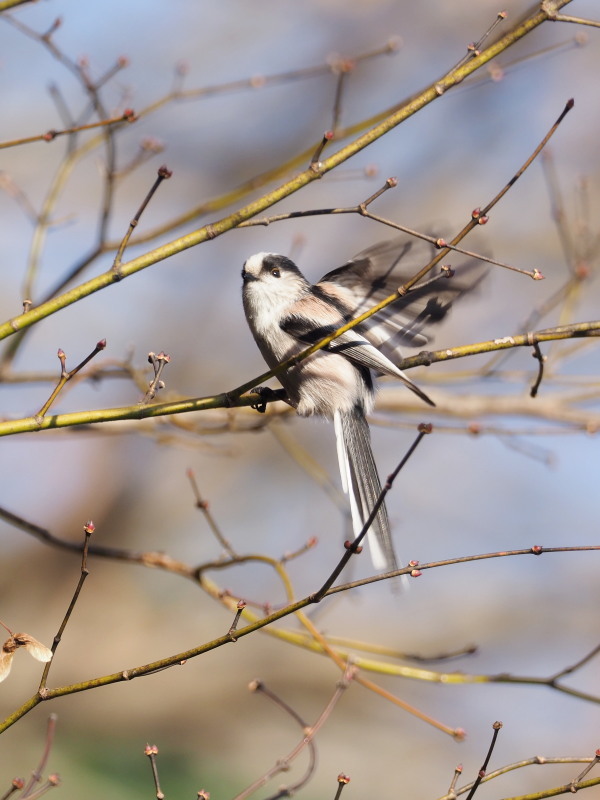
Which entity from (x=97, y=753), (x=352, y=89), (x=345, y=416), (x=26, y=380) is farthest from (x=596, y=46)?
(x=97, y=753)

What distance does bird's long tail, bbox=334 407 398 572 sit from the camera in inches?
89.7

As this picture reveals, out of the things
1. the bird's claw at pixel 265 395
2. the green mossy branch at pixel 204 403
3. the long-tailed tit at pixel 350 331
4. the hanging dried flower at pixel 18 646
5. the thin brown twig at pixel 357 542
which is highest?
the long-tailed tit at pixel 350 331

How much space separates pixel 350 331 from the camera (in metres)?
2.40

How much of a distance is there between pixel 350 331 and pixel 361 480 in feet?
1.49

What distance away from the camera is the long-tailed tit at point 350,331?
2342 millimetres

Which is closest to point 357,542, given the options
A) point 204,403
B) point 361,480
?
point 204,403

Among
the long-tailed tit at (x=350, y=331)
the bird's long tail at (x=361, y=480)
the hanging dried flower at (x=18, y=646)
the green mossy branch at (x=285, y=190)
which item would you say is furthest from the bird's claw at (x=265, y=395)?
the hanging dried flower at (x=18, y=646)

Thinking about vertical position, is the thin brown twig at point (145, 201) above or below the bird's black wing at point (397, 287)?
below

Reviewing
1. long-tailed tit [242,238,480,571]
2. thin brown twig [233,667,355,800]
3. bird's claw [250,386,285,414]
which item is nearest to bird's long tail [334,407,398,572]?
long-tailed tit [242,238,480,571]

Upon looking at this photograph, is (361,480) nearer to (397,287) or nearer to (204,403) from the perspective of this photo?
(397,287)

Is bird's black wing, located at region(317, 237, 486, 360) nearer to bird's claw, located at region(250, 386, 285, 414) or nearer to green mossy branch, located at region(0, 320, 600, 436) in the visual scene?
bird's claw, located at region(250, 386, 285, 414)

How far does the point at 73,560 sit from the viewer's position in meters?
6.32

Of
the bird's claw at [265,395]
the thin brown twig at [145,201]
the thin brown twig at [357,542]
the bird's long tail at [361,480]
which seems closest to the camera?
the thin brown twig at [357,542]

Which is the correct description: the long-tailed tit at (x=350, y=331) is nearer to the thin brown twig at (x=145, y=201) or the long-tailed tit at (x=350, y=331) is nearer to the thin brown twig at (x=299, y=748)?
the thin brown twig at (x=299, y=748)
